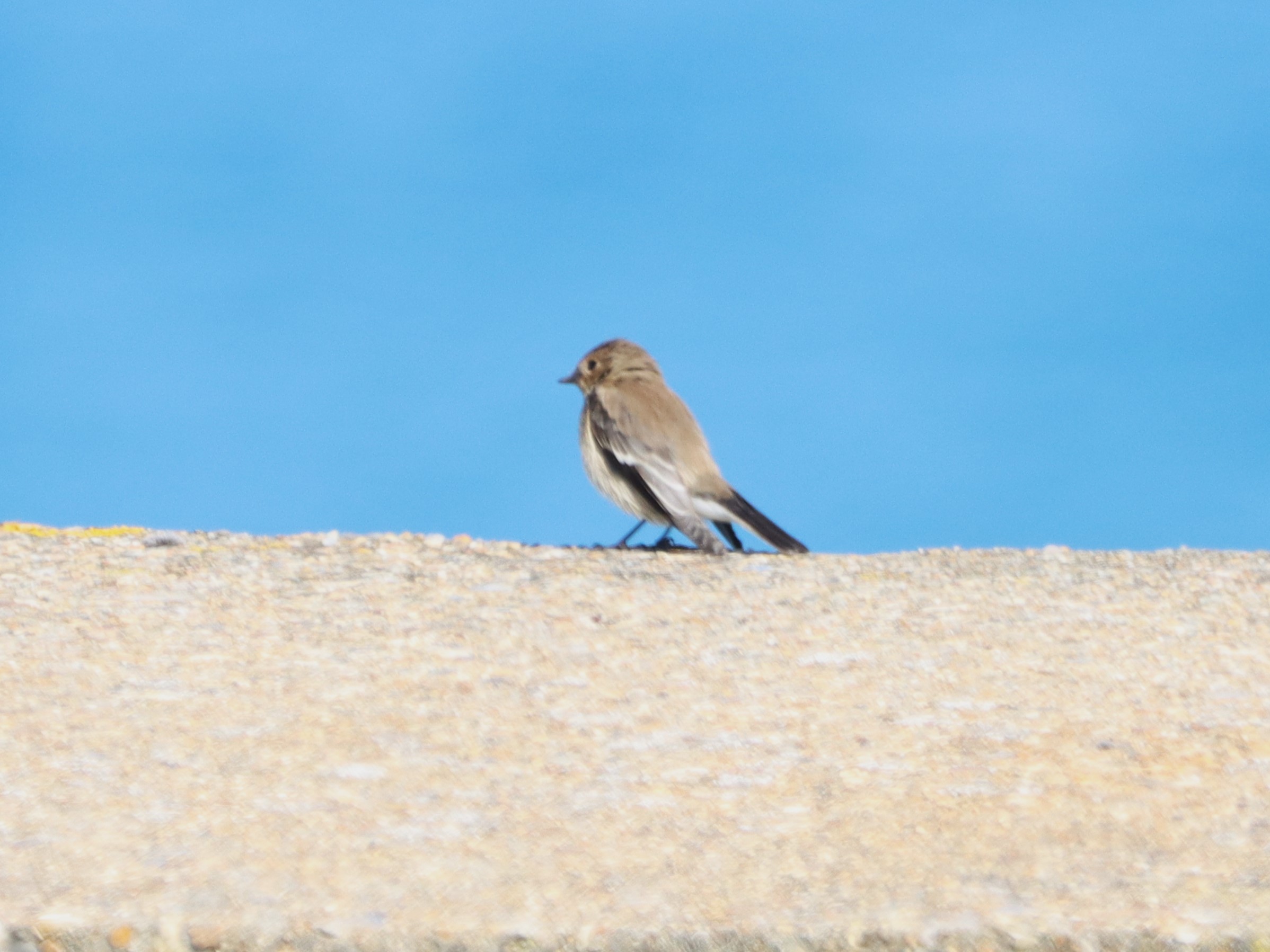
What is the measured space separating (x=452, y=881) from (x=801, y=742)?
1.27m

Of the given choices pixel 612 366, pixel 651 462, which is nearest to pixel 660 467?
pixel 651 462

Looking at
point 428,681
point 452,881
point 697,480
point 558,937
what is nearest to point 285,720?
point 428,681

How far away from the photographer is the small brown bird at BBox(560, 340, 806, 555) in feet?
21.8

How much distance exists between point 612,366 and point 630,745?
337cm

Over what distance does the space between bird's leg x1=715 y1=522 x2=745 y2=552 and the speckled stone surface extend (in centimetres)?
47

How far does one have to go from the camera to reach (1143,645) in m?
5.35

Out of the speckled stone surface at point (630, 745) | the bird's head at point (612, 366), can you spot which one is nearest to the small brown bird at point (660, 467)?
the bird's head at point (612, 366)

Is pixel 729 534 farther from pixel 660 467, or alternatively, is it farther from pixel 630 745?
pixel 630 745

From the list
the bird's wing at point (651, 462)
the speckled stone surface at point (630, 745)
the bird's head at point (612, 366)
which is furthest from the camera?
the bird's head at point (612, 366)

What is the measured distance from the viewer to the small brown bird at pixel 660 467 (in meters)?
6.65

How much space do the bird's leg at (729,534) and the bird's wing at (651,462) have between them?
0.75 feet

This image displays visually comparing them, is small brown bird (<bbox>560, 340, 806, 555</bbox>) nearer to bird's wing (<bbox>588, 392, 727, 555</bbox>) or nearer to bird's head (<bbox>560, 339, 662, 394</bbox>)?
bird's wing (<bbox>588, 392, 727, 555</bbox>)

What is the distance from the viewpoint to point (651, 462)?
6785 millimetres

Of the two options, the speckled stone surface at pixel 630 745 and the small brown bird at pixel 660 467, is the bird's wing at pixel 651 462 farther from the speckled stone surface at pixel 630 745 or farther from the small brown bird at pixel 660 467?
the speckled stone surface at pixel 630 745
